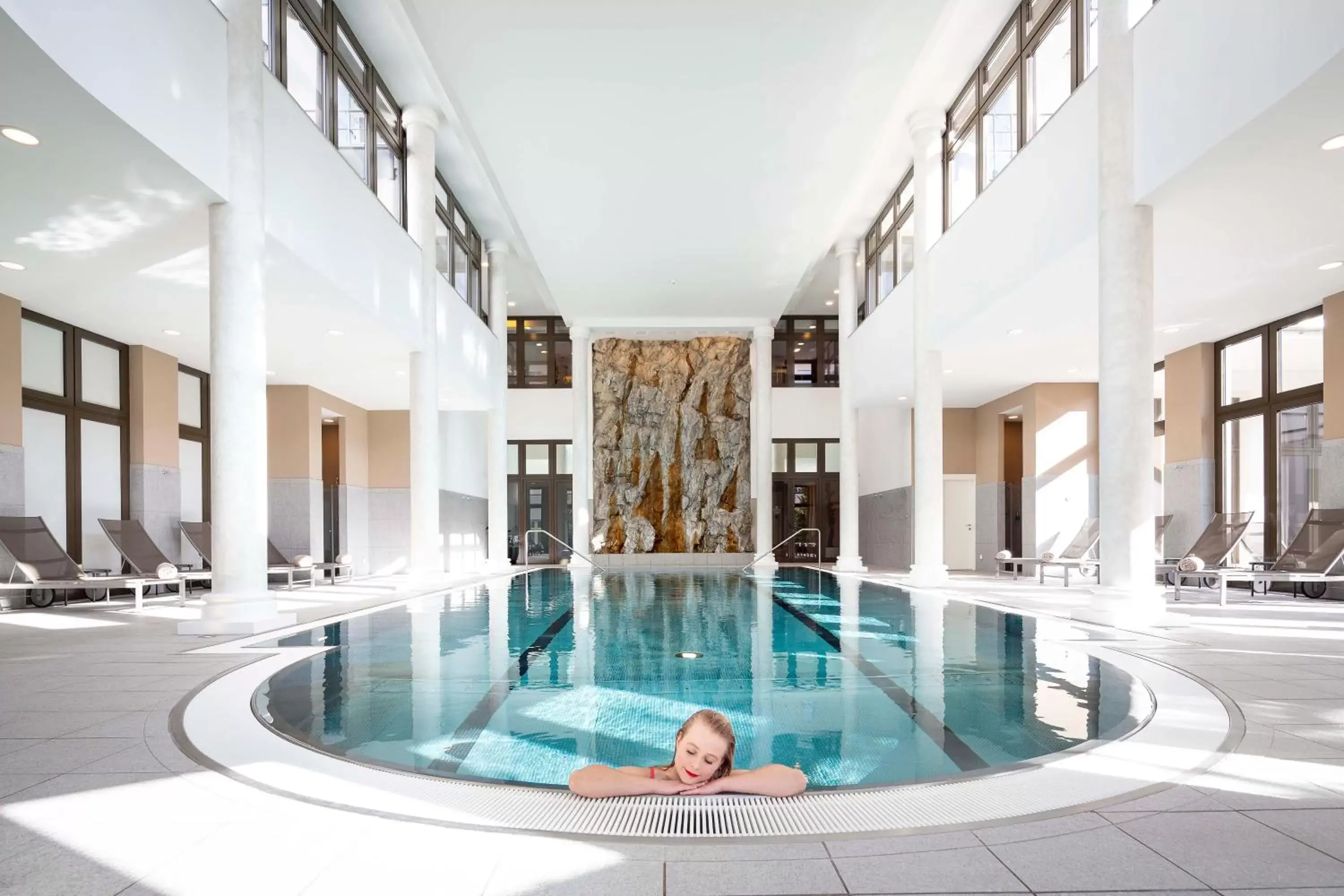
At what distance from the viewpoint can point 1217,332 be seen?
12.5 metres

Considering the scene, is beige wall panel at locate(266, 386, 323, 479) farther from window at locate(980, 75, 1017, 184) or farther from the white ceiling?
window at locate(980, 75, 1017, 184)

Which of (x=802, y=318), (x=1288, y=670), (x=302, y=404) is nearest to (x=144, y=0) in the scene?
(x=1288, y=670)

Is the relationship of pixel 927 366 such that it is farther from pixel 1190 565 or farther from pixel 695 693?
pixel 695 693

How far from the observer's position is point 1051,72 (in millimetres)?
9570

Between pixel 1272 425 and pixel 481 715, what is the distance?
40.8ft

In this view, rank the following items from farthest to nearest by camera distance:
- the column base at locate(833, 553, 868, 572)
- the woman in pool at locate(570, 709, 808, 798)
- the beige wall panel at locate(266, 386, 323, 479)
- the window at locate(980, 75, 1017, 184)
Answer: the column base at locate(833, 553, 868, 572) < the beige wall panel at locate(266, 386, 323, 479) < the window at locate(980, 75, 1017, 184) < the woman in pool at locate(570, 709, 808, 798)

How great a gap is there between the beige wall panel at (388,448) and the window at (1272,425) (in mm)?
15863

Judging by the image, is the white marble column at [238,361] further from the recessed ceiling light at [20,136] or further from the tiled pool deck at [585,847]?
the tiled pool deck at [585,847]

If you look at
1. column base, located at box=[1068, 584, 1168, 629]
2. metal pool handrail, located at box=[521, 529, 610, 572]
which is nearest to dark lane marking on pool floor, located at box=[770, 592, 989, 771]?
column base, located at box=[1068, 584, 1168, 629]

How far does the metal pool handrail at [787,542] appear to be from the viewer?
1886cm

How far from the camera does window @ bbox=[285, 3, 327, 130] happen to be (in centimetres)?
898

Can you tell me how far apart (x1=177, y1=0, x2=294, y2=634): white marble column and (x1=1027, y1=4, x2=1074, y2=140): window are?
7890 mm

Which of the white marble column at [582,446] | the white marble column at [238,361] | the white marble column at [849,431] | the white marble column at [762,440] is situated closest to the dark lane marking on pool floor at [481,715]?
the white marble column at [238,361]

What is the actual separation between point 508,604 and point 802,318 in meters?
14.9
